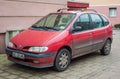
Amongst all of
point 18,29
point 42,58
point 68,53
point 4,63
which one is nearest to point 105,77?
point 68,53

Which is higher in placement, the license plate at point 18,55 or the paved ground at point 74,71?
the license plate at point 18,55

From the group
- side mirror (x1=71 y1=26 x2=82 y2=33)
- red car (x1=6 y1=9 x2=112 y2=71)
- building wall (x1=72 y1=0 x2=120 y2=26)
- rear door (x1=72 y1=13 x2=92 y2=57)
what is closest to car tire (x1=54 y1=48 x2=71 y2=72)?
red car (x1=6 y1=9 x2=112 y2=71)

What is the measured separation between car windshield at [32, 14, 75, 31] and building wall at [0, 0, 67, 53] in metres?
1.80

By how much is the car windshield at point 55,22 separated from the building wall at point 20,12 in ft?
5.90

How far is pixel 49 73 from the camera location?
637cm

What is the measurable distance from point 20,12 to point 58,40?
3.52 metres

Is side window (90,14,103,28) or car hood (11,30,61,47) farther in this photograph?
side window (90,14,103,28)

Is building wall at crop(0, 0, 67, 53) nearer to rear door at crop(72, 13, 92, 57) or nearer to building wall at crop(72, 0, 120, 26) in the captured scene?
rear door at crop(72, 13, 92, 57)

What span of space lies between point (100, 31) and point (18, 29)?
325cm

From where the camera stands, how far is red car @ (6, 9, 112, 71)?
20.0ft

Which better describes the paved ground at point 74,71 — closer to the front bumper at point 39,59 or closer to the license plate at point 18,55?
the front bumper at point 39,59

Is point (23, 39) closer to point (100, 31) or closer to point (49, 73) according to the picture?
point (49, 73)

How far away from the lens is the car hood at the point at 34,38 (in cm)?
622

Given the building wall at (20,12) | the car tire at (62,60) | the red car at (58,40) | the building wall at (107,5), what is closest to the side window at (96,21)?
the red car at (58,40)
